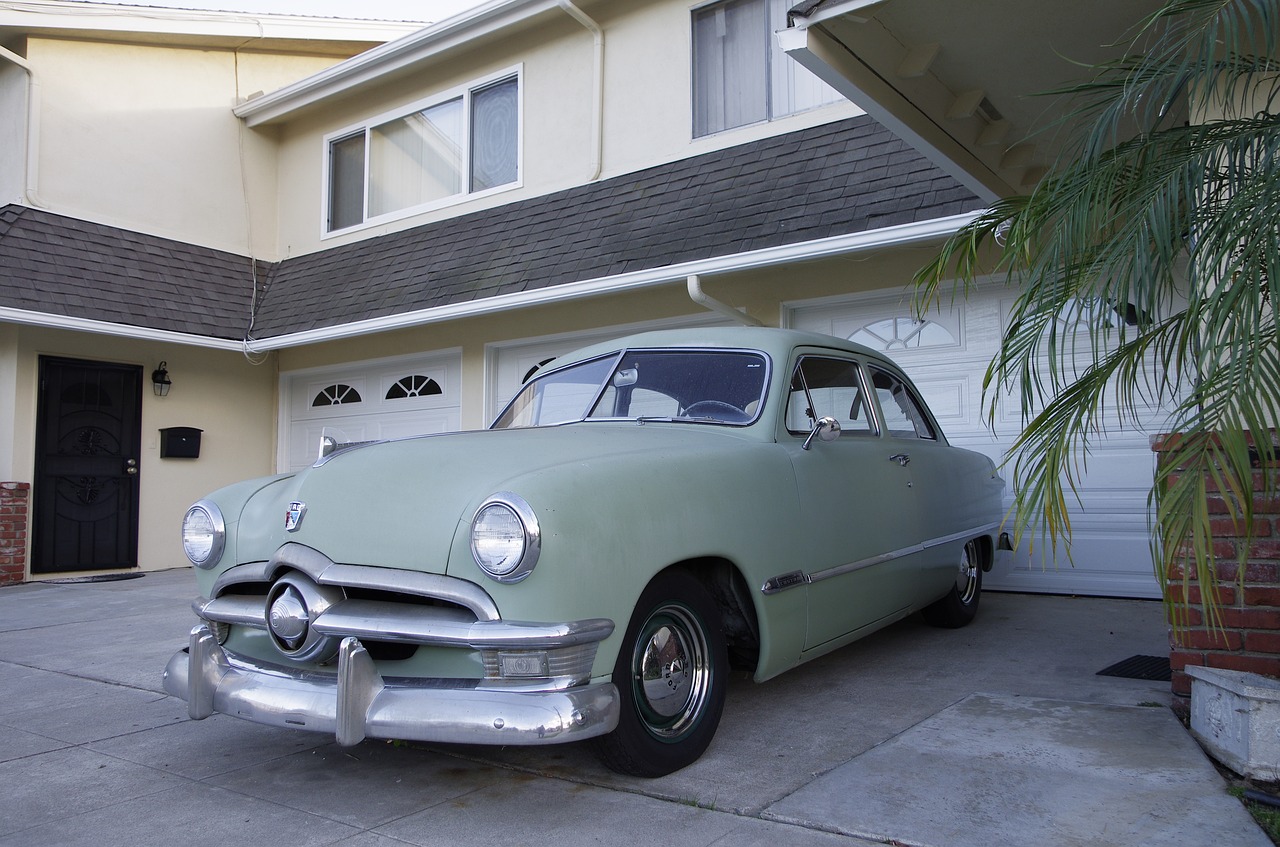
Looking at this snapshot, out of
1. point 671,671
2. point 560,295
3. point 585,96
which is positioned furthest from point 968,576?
point 585,96

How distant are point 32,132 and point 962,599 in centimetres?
988

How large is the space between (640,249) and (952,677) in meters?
4.68

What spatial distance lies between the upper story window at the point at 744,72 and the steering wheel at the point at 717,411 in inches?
195

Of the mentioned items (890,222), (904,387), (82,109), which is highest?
(82,109)

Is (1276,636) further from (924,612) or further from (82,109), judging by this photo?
(82,109)

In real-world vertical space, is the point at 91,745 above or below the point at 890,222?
below

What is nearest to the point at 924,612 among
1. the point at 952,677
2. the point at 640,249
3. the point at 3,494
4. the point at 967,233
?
the point at 952,677

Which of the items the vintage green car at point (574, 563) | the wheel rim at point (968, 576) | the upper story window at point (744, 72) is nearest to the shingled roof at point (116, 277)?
the upper story window at point (744, 72)

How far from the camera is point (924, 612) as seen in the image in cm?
567

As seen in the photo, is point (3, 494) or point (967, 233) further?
point (3, 494)

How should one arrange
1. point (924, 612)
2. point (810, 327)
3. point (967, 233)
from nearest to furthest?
point (967, 233)
point (924, 612)
point (810, 327)

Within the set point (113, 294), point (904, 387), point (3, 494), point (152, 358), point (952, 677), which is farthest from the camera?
point (152, 358)

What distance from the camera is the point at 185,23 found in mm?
10711

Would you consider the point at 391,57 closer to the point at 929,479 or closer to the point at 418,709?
the point at 929,479
